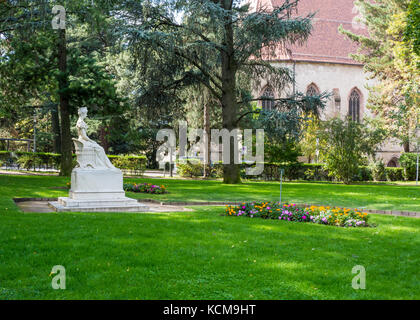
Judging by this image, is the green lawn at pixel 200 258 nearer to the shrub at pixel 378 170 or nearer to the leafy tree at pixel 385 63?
the shrub at pixel 378 170

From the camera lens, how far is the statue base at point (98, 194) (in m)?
10.3

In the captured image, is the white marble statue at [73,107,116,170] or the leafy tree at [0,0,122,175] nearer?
the white marble statue at [73,107,116,170]

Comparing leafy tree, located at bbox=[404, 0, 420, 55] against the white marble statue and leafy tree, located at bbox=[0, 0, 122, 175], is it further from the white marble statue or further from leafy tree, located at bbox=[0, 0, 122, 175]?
the white marble statue

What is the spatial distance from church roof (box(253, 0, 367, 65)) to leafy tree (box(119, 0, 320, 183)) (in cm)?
2273

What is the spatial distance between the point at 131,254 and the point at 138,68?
631 inches

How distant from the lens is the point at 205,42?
60.3ft

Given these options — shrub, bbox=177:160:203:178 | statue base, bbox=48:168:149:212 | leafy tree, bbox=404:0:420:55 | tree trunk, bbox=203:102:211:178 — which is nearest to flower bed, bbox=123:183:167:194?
statue base, bbox=48:168:149:212

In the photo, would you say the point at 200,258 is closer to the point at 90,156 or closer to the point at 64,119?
the point at 90,156

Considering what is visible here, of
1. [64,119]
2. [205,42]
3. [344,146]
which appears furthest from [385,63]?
[64,119]

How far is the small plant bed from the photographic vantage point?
8.57 m

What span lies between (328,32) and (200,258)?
45.5 metres

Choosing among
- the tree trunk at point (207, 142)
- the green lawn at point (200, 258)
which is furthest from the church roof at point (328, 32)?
the green lawn at point (200, 258)

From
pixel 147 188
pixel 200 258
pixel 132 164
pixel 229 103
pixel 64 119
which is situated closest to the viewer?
pixel 200 258
